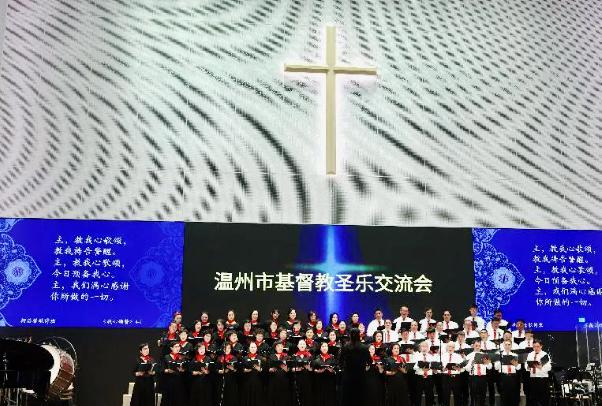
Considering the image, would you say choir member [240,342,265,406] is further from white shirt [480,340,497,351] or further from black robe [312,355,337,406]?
white shirt [480,340,497,351]

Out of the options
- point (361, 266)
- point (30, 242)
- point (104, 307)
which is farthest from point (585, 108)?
point (30, 242)

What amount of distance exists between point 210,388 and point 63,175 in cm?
445

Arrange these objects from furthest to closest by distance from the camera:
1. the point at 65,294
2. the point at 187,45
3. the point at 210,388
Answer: the point at 187,45 < the point at 65,294 < the point at 210,388

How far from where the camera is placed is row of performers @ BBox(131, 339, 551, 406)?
9.98m

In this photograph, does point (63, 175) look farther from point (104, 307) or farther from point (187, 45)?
point (187, 45)

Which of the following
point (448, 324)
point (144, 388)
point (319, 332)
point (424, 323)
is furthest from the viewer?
point (424, 323)

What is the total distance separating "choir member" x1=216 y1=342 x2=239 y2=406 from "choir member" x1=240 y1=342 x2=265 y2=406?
5.2 inches

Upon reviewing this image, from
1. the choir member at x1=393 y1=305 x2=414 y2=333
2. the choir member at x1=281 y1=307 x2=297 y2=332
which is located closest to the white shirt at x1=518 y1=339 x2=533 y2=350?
the choir member at x1=393 y1=305 x2=414 y2=333

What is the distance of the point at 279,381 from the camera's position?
10023mm

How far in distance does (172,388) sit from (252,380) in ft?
3.84

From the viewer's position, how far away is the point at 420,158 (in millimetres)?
12406

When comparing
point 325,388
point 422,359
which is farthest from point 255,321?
point 422,359

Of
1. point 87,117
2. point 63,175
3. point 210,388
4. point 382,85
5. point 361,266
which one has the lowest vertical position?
point 210,388

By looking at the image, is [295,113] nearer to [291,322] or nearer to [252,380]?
[291,322]
